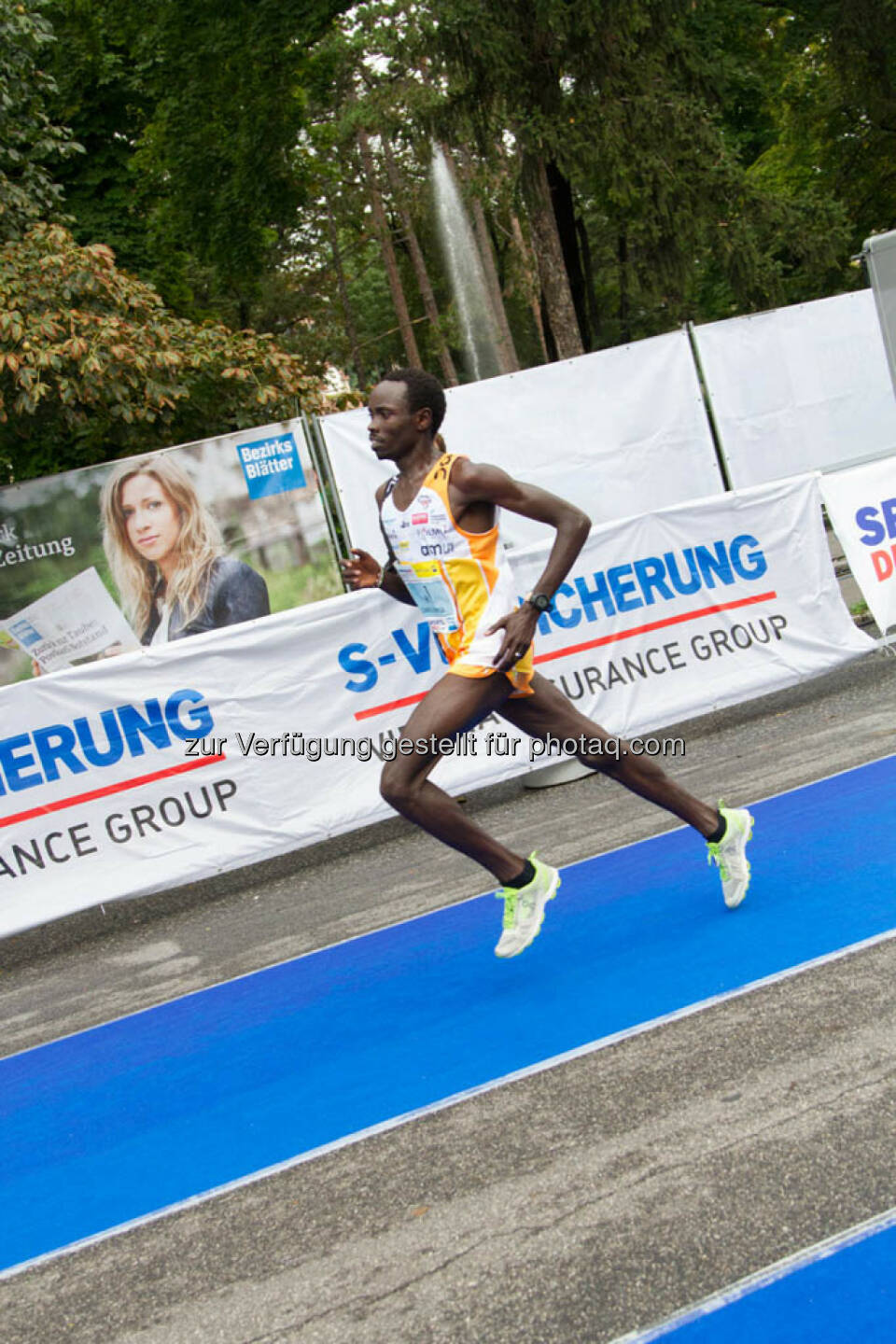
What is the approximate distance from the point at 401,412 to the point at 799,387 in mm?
9664

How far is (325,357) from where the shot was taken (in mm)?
46438

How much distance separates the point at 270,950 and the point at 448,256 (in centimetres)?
3975

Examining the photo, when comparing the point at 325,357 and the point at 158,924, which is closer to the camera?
the point at 158,924

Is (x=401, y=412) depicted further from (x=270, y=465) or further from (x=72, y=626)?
(x=72, y=626)

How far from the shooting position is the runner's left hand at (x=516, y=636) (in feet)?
16.9

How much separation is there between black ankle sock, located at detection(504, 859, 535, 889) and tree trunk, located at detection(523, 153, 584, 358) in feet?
50.2

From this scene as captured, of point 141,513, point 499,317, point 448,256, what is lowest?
point 141,513

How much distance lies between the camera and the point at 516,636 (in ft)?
16.9

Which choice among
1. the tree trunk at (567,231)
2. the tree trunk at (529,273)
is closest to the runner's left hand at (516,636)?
the tree trunk at (567,231)

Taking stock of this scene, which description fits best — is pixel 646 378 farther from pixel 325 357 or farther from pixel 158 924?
pixel 325 357

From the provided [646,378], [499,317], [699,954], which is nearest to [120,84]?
[499,317]

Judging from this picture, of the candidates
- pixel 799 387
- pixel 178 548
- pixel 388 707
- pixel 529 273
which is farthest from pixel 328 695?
pixel 529 273

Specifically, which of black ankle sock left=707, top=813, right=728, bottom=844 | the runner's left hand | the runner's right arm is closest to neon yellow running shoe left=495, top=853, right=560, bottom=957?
black ankle sock left=707, top=813, right=728, bottom=844

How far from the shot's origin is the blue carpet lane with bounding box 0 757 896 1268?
4.42 meters
